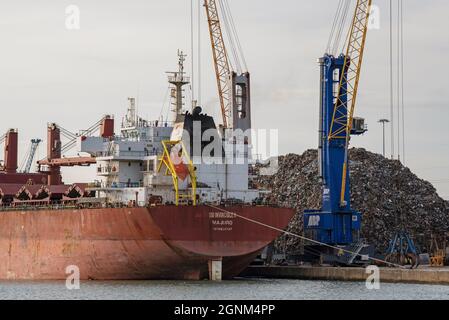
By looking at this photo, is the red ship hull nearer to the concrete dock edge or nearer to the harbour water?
the harbour water

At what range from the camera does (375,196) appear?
271 feet

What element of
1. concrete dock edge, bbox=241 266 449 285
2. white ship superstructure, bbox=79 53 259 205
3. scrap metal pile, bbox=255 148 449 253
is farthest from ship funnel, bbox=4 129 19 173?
concrete dock edge, bbox=241 266 449 285

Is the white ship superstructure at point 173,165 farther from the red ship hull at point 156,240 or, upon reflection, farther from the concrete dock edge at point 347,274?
the concrete dock edge at point 347,274

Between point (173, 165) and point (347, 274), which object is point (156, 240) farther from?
point (347, 274)

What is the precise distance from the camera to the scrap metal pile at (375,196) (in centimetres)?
7925

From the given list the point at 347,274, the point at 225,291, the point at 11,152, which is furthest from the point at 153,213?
the point at 11,152

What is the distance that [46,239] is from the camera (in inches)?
2411

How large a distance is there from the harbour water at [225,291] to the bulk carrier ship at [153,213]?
1.38 meters

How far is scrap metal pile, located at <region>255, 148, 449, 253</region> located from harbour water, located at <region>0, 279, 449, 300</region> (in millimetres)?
22672

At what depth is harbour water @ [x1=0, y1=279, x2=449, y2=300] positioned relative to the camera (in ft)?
152

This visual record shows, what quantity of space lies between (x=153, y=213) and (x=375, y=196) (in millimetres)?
32972

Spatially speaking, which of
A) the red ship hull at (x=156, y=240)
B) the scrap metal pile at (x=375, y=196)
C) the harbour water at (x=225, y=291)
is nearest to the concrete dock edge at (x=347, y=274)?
the harbour water at (x=225, y=291)
